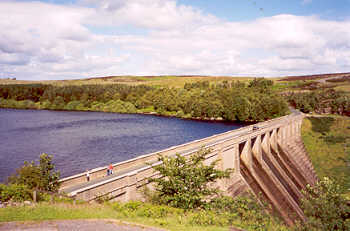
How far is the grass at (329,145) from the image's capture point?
56.6 metres

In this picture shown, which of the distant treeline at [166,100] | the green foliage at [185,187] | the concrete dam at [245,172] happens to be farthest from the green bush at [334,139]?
the green foliage at [185,187]

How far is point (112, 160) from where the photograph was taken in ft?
158

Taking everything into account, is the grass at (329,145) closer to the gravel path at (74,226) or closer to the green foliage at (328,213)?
the green foliage at (328,213)

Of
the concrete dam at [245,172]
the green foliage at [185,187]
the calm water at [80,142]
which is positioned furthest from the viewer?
the calm water at [80,142]

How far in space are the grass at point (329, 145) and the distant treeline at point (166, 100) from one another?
17.8 m

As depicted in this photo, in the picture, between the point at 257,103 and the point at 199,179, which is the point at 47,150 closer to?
the point at 199,179

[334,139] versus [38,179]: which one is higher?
[38,179]

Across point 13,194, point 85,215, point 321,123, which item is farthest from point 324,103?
point 13,194

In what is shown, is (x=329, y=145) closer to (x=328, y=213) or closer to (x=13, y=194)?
(x=328, y=213)

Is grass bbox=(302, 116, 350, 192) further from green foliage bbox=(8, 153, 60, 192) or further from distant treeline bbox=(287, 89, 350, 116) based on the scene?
green foliage bbox=(8, 153, 60, 192)

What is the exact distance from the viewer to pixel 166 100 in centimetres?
12550

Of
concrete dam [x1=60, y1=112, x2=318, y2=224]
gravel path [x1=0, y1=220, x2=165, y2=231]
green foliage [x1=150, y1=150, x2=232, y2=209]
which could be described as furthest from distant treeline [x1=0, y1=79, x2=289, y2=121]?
gravel path [x1=0, y1=220, x2=165, y2=231]

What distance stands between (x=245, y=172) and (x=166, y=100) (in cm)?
8938

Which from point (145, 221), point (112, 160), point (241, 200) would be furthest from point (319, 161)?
point (145, 221)
